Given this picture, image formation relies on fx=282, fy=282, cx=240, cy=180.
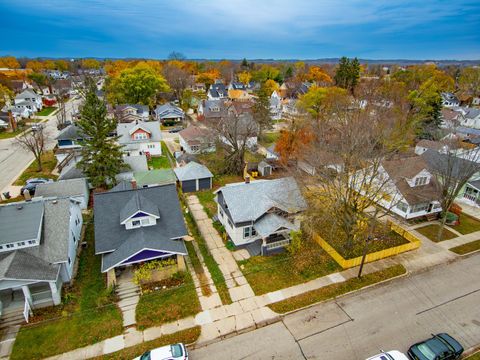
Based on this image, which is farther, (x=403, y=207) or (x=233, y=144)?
(x=233, y=144)

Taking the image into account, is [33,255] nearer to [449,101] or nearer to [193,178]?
[193,178]

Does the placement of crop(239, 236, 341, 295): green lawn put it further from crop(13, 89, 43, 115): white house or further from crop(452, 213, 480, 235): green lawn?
crop(13, 89, 43, 115): white house

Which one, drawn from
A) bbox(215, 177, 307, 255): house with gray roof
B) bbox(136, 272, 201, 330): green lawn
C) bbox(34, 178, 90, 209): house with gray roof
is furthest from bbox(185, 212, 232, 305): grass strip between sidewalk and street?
bbox(34, 178, 90, 209): house with gray roof

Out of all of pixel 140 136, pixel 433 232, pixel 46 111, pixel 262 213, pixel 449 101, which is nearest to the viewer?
pixel 262 213

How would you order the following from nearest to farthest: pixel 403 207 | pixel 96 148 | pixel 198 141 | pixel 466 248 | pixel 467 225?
pixel 466 248
pixel 467 225
pixel 403 207
pixel 96 148
pixel 198 141

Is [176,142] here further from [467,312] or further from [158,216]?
[467,312]

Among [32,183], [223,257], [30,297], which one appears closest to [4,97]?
[32,183]
